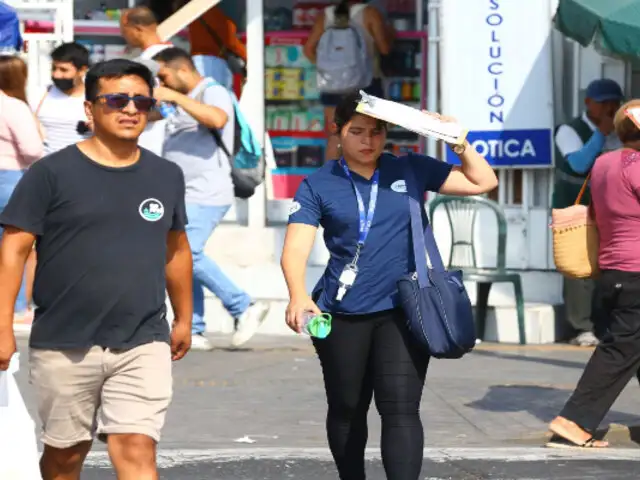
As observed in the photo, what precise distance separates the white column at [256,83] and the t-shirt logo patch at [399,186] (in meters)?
6.88

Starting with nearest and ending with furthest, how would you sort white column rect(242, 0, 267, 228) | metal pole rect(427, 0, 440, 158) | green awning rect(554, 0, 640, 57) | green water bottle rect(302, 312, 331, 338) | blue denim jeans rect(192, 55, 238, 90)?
1. green water bottle rect(302, 312, 331, 338)
2. green awning rect(554, 0, 640, 57)
3. metal pole rect(427, 0, 440, 158)
4. blue denim jeans rect(192, 55, 238, 90)
5. white column rect(242, 0, 267, 228)

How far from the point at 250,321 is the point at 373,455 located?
3.29 metres

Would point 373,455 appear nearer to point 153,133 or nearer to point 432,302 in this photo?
point 432,302

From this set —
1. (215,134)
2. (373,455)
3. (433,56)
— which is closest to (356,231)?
(373,455)

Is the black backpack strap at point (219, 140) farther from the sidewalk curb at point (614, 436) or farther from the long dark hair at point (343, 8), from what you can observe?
the sidewalk curb at point (614, 436)

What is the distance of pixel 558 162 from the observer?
1273cm

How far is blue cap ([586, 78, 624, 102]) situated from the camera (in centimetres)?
1226

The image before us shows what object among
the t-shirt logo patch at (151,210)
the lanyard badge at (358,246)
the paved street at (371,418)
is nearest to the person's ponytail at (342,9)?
the paved street at (371,418)

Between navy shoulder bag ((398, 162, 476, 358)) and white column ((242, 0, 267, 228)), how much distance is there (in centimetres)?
685

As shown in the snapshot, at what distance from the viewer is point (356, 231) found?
6812mm

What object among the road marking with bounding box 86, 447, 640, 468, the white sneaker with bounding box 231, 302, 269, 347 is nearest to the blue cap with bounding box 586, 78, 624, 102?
the white sneaker with bounding box 231, 302, 269, 347

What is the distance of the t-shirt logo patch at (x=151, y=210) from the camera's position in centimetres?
604

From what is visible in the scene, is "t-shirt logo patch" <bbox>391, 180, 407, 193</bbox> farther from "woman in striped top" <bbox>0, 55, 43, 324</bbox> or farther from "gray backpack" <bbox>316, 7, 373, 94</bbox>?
"gray backpack" <bbox>316, 7, 373, 94</bbox>

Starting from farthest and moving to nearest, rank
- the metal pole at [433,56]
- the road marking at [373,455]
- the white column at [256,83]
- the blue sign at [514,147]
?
the white column at [256,83], the metal pole at [433,56], the blue sign at [514,147], the road marking at [373,455]
